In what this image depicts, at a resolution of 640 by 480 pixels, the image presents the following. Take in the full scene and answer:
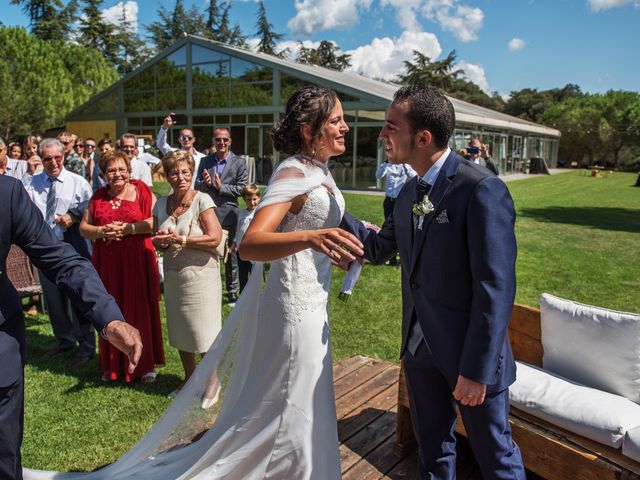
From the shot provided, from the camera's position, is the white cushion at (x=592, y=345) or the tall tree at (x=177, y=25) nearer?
the white cushion at (x=592, y=345)

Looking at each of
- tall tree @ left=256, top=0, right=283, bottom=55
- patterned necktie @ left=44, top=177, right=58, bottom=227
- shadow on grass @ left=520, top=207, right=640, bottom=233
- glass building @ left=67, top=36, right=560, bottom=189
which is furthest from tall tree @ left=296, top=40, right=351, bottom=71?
patterned necktie @ left=44, top=177, right=58, bottom=227

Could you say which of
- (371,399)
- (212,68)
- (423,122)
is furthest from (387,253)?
(212,68)

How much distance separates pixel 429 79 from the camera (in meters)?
60.8

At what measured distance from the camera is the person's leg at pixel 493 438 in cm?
239

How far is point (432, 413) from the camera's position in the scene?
2656mm

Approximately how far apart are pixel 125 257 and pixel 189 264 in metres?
0.68

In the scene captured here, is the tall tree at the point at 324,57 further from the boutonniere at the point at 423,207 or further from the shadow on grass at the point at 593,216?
the boutonniere at the point at 423,207

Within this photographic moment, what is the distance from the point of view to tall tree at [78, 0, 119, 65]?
188 ft

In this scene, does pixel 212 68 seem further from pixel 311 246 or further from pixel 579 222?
pixel 311 246

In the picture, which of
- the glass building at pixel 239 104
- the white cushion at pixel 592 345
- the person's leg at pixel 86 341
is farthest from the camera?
the glass building at pixel 239 104

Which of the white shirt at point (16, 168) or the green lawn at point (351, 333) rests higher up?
the white shirt at point (16, 168)

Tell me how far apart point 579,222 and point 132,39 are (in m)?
60.4

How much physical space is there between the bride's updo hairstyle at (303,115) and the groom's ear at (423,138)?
0.64 meters

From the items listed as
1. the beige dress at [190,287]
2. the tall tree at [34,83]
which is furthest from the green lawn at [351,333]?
the tall tree at [34,83]
